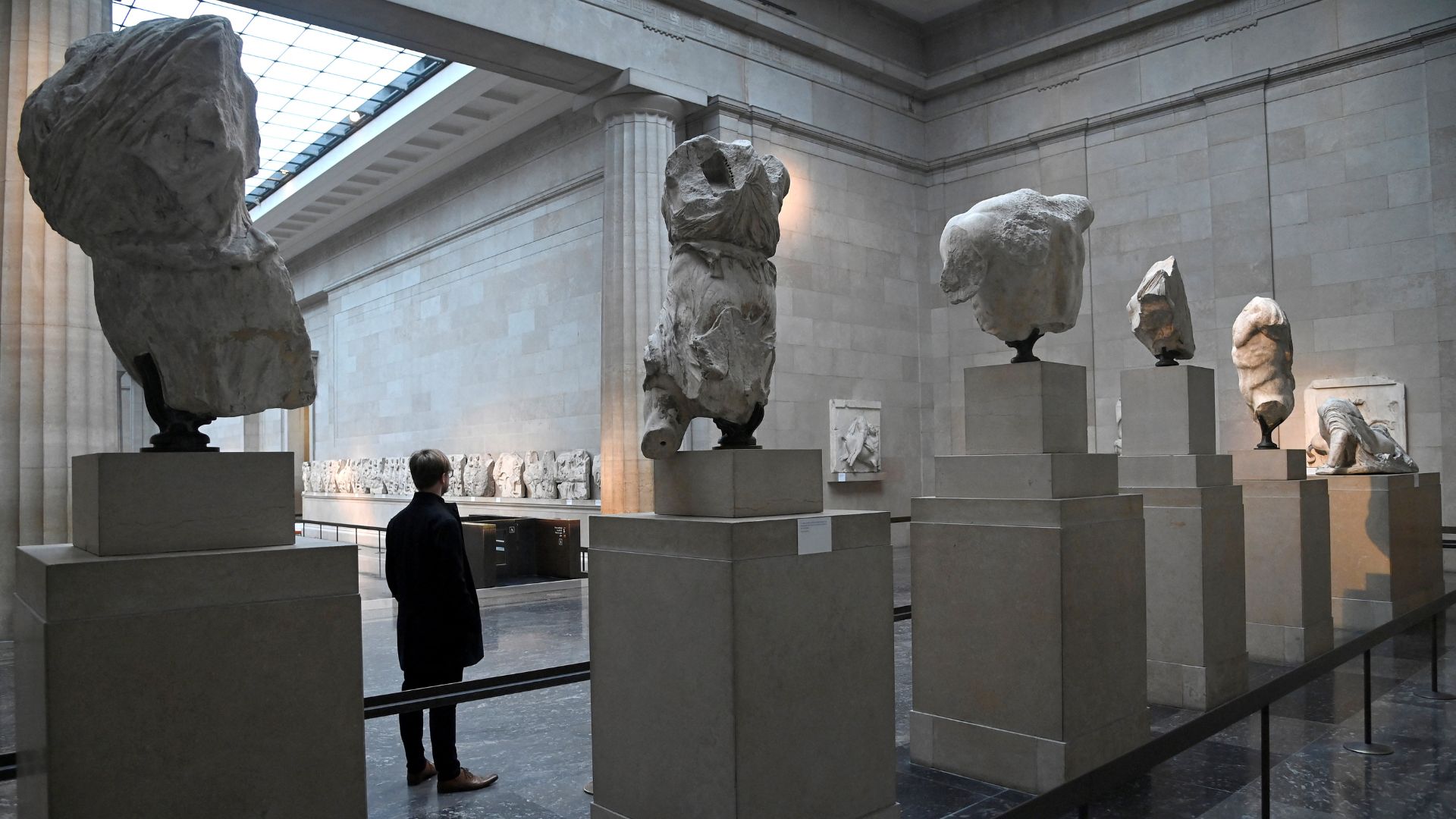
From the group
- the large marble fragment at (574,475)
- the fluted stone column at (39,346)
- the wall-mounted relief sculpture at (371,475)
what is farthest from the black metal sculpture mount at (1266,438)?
the wall-mounted relief sculpture at (371,475)

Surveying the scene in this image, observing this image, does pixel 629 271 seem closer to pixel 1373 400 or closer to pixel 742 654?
pixel 1373 400

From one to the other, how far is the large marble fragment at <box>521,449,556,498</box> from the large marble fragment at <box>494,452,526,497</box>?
4.7 inches

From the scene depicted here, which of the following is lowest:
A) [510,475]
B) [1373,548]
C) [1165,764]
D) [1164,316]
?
[1165,764]

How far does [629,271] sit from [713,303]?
421 inches

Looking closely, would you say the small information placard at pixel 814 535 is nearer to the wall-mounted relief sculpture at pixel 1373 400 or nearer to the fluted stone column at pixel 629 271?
the fluted stone column at pixel 629 271

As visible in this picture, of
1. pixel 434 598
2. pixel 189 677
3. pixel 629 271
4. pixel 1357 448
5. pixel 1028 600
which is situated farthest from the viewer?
pixel 629 271

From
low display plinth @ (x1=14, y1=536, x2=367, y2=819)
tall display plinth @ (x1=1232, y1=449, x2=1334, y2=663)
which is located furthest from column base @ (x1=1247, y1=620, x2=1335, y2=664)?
low display plinth @ (x1=14, y1=536, x2=367, y2=819)

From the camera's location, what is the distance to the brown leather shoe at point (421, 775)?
5.22 meters

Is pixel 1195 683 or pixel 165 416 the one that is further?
pixel 1195 683

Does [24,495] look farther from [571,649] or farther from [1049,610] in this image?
[1049,610]

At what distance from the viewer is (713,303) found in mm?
4203

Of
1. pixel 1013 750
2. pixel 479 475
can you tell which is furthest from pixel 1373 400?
pixel 479 475

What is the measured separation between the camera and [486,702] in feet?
23.1

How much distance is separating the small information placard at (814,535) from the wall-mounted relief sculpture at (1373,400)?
11666 millimetres
